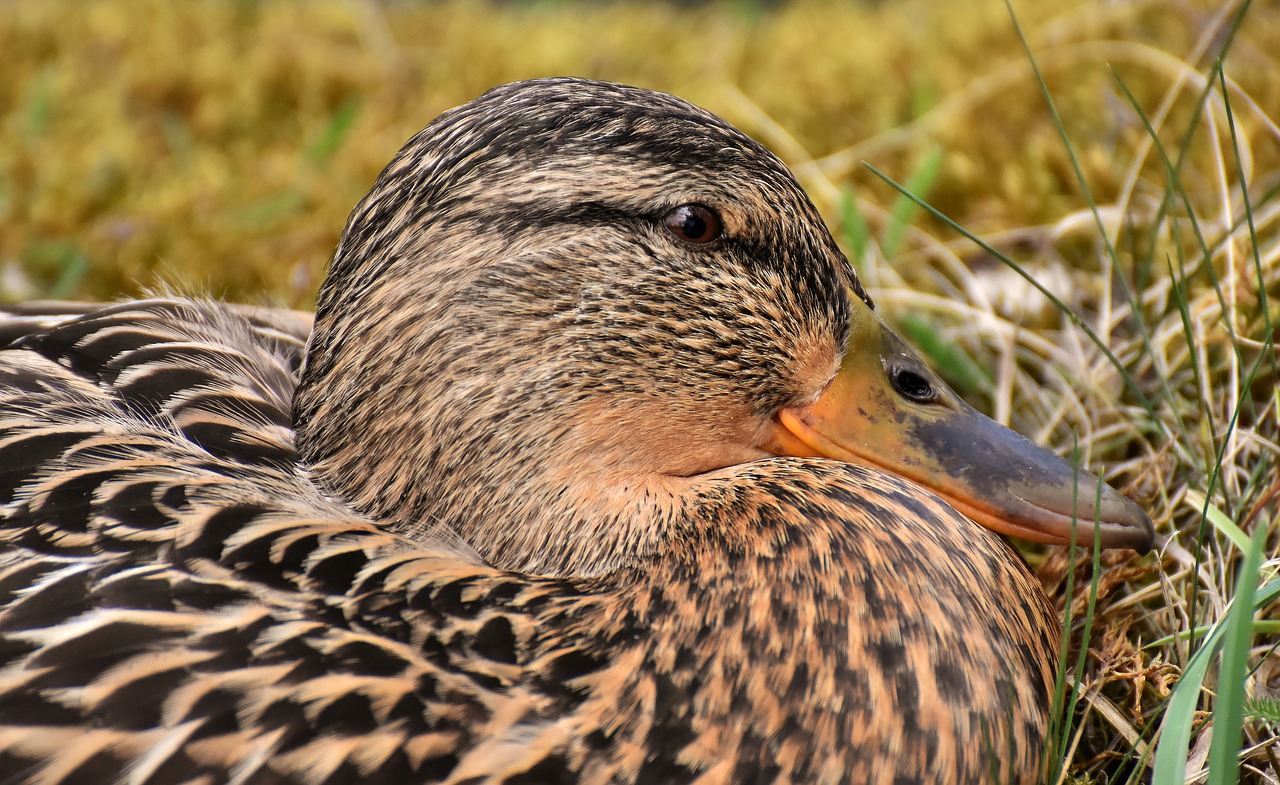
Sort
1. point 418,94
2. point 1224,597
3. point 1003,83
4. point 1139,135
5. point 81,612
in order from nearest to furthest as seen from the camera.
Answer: point 81,612
point 1224,597
point 1139,135
point 1003,83
point 418,94

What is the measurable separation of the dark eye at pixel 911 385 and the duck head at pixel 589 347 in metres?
0.02

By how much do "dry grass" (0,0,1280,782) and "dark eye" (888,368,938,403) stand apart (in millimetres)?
310

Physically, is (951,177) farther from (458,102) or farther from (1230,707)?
(1230,707)

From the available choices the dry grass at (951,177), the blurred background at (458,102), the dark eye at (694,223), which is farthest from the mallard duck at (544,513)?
the blurred background at (458,102)

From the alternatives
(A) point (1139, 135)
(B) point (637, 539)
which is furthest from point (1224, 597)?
(A) point (1139, 135)

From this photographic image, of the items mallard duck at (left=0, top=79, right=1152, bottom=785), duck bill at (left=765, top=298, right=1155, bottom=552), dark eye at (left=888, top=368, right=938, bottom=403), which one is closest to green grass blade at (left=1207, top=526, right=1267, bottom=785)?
mallard duck at (left=0, top=79, right=1152, bottom=785)

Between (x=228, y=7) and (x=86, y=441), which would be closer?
(x=86, y=441)

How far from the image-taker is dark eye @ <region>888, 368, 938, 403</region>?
2.10m

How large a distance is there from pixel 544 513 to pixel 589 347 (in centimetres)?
27

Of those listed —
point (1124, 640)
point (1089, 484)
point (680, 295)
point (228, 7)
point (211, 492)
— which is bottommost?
point (1124, 640)

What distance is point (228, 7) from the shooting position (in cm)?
551

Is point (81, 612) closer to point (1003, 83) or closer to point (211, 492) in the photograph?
point (211, 492)

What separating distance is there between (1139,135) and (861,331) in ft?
6.17

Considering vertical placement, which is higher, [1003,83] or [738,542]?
[1003,83]
